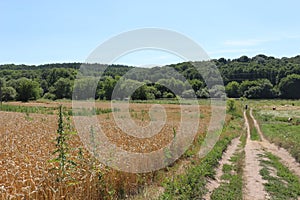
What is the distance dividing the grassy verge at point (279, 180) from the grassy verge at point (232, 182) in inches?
39.9

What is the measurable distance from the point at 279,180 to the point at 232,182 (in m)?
2.23

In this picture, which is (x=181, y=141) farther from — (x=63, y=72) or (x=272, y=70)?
(x=272, y=70)

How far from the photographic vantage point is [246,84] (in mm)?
120125

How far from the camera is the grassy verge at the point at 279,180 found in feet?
33.5

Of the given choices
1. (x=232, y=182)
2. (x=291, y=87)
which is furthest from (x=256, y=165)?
(x=291, y=87)

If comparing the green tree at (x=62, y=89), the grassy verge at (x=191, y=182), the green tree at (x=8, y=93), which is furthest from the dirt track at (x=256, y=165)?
the green tree at (x=8, y=93)

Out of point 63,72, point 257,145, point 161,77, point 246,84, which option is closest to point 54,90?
point 63,72

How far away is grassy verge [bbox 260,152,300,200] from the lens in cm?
1020

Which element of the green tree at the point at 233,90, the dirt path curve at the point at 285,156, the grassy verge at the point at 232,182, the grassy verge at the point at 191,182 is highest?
the green tree at the point at 233,90

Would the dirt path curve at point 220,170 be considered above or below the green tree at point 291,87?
below

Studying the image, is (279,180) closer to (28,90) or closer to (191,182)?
(191,182)

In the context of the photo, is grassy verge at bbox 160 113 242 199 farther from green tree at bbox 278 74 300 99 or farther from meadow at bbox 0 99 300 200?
green tree at bbox 278 74 300 99

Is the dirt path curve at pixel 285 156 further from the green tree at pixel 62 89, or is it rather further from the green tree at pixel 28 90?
the green tree at pixel 28 90

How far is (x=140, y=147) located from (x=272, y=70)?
5403 inches
